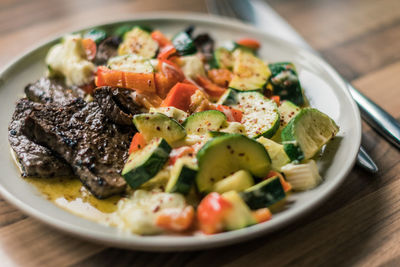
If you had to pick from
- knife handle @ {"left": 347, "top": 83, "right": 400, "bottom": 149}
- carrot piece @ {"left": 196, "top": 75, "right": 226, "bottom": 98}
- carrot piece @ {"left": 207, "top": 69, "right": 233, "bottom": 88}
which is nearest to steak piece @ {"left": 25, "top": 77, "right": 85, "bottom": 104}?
carrot piece @ {"left": 196, "top": 75, "right": 226, "bottom": 98}

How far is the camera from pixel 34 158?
2881mm

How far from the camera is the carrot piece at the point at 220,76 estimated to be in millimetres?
3912

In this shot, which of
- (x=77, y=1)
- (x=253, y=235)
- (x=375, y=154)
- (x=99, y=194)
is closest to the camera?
(x=253, y=235)

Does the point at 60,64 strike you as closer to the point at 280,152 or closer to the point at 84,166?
the point at 84,166

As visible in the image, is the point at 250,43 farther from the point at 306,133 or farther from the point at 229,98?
the point at 306,133

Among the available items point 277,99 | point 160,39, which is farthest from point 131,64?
point 277,99

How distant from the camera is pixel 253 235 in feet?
7.54

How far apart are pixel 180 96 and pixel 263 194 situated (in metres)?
1.24

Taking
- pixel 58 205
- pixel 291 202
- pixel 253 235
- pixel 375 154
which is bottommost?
pixel 375 154

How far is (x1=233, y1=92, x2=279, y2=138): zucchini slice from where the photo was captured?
311 cm

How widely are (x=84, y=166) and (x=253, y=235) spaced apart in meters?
1.26

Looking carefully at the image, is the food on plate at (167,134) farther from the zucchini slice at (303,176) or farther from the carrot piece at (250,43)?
the carrot piece at (250,43)

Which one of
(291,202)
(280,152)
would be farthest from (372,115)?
(291,202)

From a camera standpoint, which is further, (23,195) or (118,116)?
(118,116)
